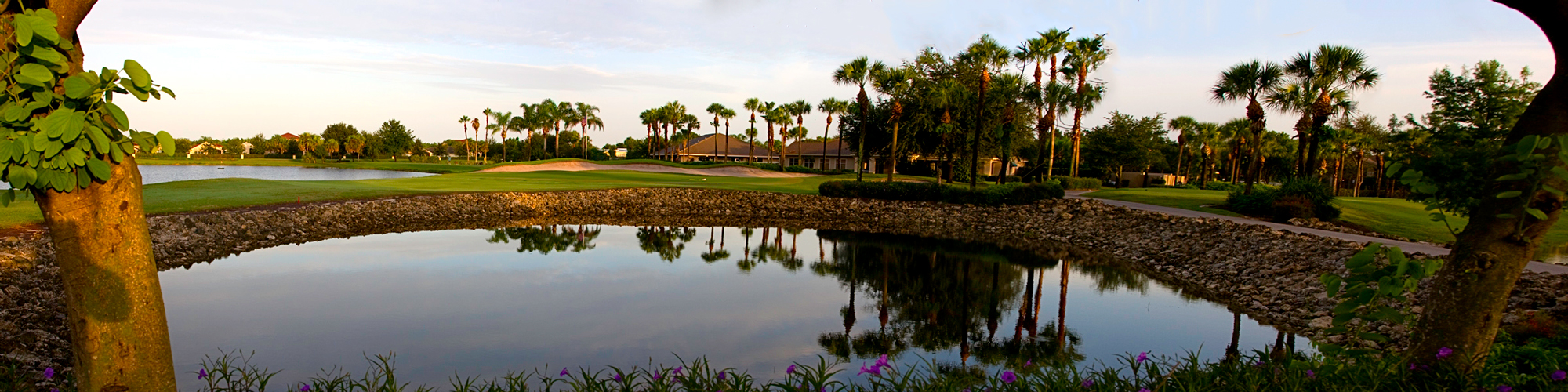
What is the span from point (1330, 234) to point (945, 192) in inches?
527

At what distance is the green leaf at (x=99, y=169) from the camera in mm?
2842

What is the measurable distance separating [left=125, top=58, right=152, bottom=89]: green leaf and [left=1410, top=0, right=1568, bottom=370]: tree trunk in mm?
6142

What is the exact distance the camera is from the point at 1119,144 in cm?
5753

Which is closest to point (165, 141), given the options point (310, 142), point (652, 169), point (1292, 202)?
point (1292, 202)

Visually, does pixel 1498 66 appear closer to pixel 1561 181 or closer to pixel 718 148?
pixel 1561 181

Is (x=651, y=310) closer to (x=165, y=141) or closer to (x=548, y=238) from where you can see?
(x=165, y=141)

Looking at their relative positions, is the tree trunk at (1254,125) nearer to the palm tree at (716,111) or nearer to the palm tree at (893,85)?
the palm tree at (893,85)

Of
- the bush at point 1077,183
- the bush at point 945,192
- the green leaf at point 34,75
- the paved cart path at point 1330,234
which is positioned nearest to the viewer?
the green leaf at point 34,75

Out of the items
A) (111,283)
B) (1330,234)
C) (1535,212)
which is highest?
(1535,212)

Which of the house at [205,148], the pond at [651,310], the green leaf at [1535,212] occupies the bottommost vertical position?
the house at [205,148]

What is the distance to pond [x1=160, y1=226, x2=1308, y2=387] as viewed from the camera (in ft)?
27.8

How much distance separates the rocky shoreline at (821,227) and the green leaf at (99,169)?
18.4 ft

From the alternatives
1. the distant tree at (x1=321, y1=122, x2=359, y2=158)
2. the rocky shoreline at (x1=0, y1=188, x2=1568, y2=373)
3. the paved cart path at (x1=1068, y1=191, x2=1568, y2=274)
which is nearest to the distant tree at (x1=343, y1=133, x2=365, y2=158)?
the distant tree at (x1=321, y1=122, x2=359, y2=158)

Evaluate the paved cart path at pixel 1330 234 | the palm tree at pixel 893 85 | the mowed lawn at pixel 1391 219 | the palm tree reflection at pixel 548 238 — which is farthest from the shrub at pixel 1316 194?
the palm tree reflection at pixel 548 238
